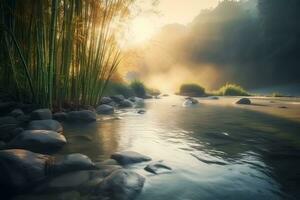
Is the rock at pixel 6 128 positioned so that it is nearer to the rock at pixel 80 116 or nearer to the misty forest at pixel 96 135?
the misty forest at pixel 96 135

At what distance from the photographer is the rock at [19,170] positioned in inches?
92.7

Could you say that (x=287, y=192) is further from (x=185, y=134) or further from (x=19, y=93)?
(x=19, y=93)

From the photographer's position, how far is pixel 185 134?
16.1 feet

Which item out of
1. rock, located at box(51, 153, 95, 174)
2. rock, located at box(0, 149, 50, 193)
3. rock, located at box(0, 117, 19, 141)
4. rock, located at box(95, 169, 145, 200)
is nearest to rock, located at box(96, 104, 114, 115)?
rock, located at box(0, 117, 19, 141)

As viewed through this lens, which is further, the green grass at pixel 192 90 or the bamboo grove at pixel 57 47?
the green grass at pixel 192 90

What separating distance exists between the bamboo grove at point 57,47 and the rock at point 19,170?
293 cm

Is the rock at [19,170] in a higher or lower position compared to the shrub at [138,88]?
lower

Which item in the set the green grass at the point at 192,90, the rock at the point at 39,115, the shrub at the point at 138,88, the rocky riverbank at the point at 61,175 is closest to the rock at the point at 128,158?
the rocky riverbank at the point at 61,175

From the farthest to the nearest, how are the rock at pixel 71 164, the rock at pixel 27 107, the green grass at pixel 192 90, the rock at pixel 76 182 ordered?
the green grass at pixel 192 90 → the rock at pixel 27 107 → the rock at pixel 71 164 → the rock at pixel 76 182

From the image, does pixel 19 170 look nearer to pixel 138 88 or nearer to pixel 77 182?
pixel 77 182

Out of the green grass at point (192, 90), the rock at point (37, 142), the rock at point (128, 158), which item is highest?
the green grass at point (192, 90)

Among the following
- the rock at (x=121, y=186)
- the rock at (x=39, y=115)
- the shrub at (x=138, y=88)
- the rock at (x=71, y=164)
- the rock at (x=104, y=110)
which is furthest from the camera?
the shrub at (x=138, y=88)

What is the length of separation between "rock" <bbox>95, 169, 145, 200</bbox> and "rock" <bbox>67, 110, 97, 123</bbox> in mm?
3778

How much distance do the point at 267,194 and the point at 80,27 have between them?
Result: 5148 millimetres
